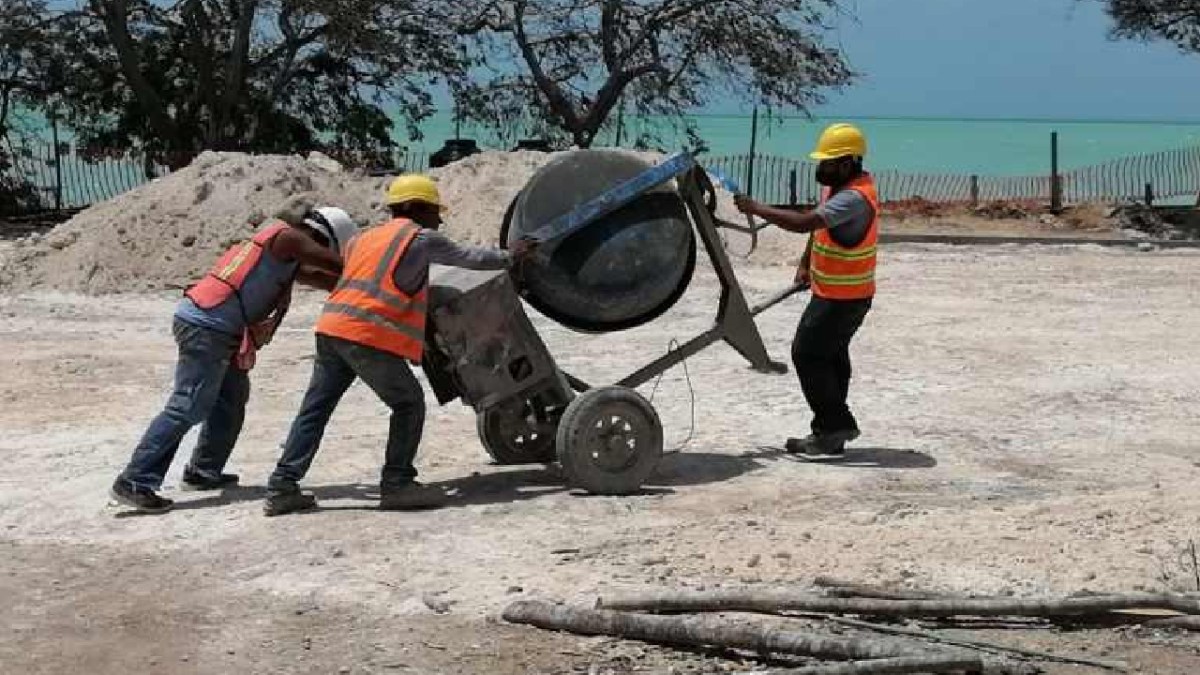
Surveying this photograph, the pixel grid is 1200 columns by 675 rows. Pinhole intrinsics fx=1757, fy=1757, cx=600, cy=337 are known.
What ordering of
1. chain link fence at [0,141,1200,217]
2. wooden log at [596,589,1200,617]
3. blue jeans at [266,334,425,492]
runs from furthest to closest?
chain link fence at [0,141,1200,217] < blue jeans at [266,334,425,492] < wooden log at [596,589,1200,617]

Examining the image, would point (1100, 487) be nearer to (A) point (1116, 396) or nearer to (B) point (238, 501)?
(A) point (1116, 396)

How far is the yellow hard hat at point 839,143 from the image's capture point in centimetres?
888

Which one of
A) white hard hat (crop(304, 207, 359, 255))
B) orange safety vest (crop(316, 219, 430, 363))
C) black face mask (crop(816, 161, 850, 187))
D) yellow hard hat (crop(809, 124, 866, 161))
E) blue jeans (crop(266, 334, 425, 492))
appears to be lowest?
blue jeans (crop(266, 334, 425, 492))

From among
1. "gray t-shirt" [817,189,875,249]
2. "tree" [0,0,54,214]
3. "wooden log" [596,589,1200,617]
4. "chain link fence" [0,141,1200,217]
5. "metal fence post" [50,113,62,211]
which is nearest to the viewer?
"wooden log" [596,589,1200,617]

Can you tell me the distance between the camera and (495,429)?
8.80 metres

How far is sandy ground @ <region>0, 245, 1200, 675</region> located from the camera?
6.12m

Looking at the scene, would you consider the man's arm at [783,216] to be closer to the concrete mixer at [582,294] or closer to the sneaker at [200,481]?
the concrete mixer at [582,294]

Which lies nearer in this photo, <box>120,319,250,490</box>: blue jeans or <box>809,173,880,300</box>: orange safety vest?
<box>120,319,250,490</box>: blue jeans

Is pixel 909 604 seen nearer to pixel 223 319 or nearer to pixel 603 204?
pixel 603 204

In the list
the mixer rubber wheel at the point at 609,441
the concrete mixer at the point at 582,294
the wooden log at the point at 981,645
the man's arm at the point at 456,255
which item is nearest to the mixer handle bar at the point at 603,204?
the concrete mixer at the point at 582,294

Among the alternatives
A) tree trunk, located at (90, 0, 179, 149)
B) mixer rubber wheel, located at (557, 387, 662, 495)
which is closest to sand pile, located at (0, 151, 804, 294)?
tree trunk, located at (90, 0, 179, 149)

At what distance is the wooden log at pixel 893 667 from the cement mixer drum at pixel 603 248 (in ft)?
10.5

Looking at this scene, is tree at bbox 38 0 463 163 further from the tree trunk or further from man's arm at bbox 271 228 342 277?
man's arm at bbox 271 228 342 277

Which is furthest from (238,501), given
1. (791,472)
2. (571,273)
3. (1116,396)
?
(1116,396)
